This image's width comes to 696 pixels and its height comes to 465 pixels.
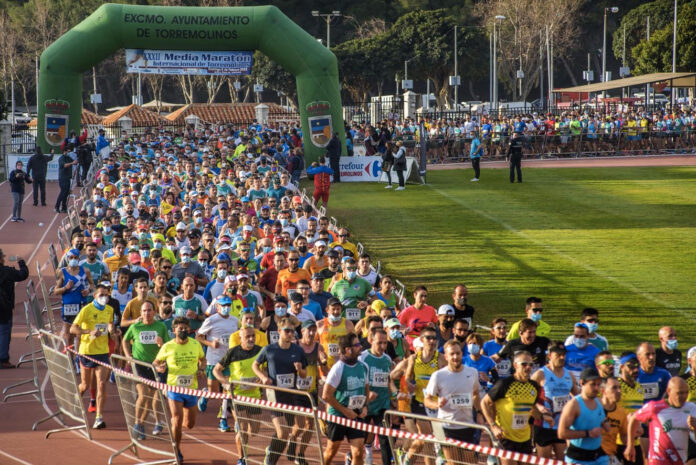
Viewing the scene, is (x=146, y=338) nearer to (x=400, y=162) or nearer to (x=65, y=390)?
(x=65, y=390)

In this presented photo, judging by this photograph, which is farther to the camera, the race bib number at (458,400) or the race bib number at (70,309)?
the race bib number at (70,309)

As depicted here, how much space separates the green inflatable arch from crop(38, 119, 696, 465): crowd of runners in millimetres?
15856

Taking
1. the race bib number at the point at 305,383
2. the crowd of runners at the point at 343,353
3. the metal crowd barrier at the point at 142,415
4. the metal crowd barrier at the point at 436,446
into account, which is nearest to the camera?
the metal crowd barrier at the point at 436,446

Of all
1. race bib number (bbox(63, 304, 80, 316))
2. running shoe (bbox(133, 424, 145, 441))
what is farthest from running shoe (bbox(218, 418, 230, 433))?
race bib number (bbox(63, 304, 80, 316))

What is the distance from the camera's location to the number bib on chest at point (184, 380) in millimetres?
10531

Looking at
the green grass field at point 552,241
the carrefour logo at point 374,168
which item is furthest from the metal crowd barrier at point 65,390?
the carrefour logo at point 374,168

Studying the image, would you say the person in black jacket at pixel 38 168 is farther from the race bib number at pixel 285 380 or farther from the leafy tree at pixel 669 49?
the leafy tree at pixel 669 49

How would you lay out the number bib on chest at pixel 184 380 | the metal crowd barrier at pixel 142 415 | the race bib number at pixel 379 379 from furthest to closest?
1. the number bib on chest at pixel 184 380
2. the metal crowd barrier at pixel 142 415
3. the race bib number at pixel 379 379

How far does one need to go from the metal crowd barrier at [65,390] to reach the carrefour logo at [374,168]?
76.9 feet

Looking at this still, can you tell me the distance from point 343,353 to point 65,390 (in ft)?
12.5

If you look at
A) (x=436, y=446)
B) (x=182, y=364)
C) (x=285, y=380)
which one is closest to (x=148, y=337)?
(x=182, y=364)

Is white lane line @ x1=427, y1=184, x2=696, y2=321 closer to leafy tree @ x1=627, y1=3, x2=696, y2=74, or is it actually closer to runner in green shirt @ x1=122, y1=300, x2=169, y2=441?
runner in green shirt @ x1=122, y1=300, x2=169, y2=441

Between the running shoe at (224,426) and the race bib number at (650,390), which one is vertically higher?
the race bib number at (650,390)

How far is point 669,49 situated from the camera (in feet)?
218
